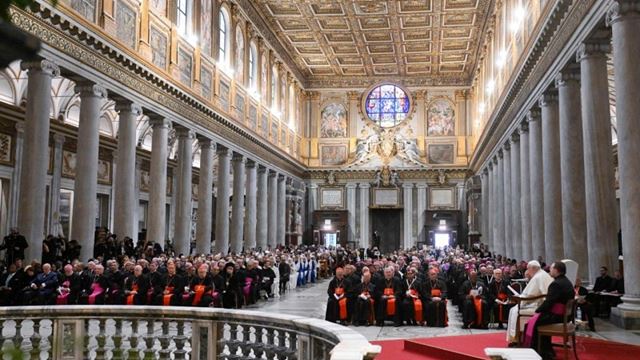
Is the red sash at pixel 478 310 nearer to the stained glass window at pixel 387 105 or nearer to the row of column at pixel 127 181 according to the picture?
the row of column at pixel 127 181

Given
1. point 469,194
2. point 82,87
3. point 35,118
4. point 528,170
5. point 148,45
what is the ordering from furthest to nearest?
point 469,194
point 528,170
point 148,45
point 82,87
point 35,118

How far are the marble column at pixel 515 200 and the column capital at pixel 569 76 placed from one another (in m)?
7.70

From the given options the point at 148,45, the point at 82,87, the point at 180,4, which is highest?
the point at 180,4

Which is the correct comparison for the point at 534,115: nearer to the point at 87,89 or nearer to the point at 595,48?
the point at 595,48

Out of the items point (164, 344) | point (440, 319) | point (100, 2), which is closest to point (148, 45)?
point (100, 2)

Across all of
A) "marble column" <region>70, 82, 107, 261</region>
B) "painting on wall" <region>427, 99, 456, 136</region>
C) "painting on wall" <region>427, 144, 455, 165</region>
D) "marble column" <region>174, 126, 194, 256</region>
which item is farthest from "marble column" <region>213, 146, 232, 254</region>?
"painting on wall" <region>427, 99, 456, 136</region>

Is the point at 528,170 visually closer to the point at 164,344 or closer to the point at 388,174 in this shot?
the point at 164,344

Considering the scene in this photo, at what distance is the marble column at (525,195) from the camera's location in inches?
779

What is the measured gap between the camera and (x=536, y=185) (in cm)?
1852

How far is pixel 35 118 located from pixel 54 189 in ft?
31.1

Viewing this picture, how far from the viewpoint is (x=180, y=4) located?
22141 mm

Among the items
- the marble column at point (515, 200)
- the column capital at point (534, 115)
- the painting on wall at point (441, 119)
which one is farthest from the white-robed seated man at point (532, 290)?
the painting on wall at point (441, 119)

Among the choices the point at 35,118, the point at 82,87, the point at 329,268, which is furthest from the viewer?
the point at 329,268

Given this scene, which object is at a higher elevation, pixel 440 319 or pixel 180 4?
pixel 180 4
